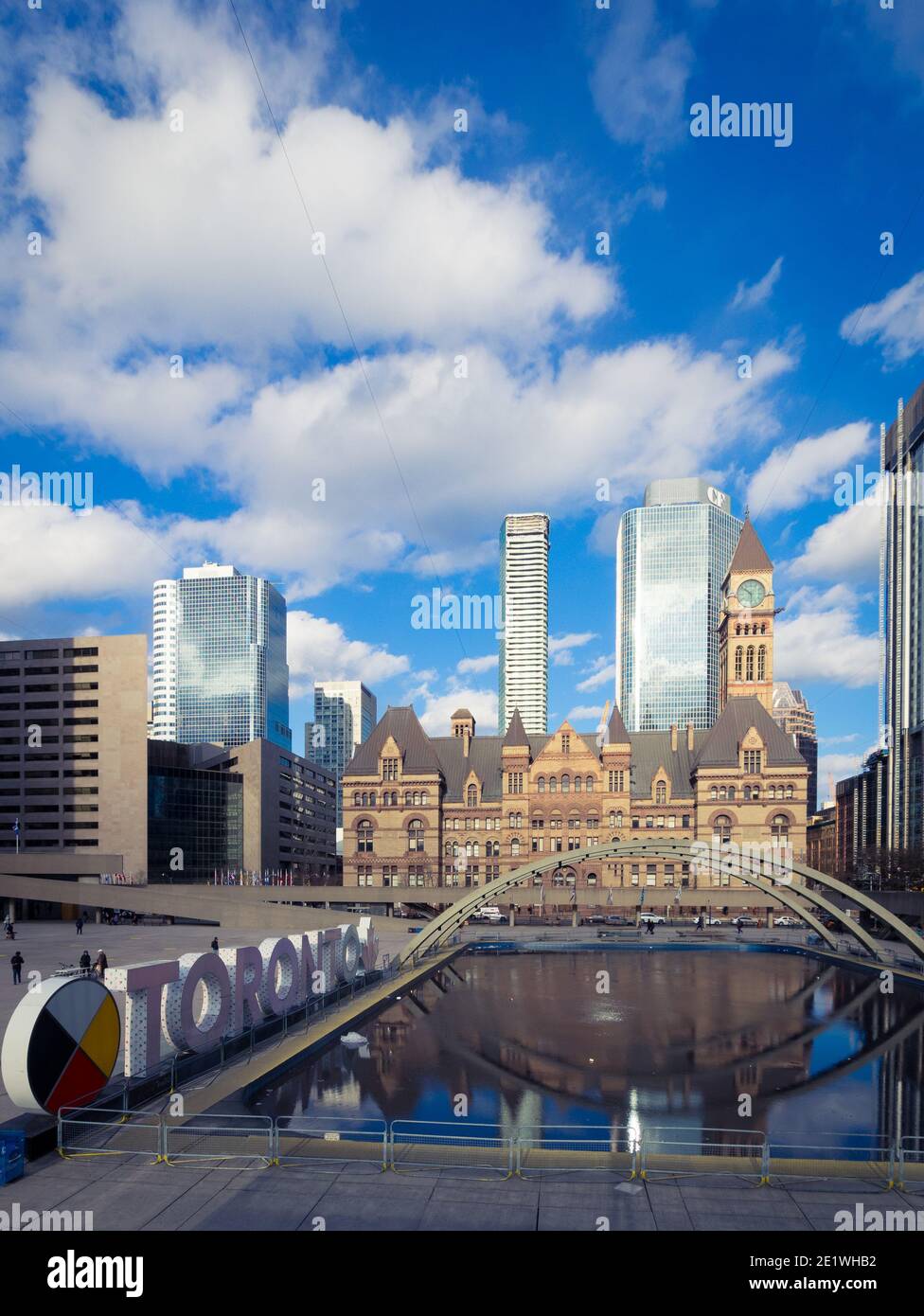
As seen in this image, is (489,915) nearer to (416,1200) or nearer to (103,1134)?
(103,1134)

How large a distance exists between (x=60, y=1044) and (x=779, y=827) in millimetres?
82699

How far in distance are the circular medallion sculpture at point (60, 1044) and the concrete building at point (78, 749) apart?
289ft

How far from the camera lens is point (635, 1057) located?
2903cm

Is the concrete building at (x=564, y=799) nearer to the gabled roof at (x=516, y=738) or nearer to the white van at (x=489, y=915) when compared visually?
the gabled roof at (x=516, y=738)

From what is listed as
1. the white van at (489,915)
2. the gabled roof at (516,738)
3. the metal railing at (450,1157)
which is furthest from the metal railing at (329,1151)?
the gabled roof at (516,738)

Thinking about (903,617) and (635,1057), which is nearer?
(635,1057)

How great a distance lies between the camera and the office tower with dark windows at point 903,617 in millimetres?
150875

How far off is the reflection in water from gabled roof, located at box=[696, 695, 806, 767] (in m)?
45.3

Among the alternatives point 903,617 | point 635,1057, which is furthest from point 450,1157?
point 903,617

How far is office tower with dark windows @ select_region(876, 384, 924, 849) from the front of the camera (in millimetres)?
150875

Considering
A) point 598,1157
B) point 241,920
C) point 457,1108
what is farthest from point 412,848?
point 598,1157

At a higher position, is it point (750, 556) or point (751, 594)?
point (750, 556)
